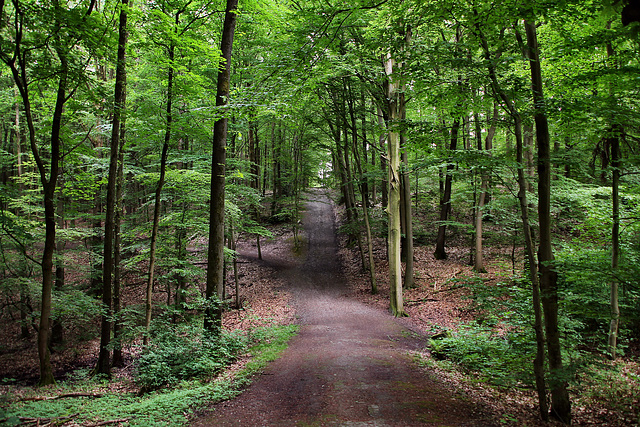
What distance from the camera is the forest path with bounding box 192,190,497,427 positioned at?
4.37 meters

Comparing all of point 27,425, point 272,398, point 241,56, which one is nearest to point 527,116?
point 272,398

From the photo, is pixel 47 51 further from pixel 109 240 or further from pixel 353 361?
pixel 353 361

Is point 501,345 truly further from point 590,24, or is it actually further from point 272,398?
point 590,24

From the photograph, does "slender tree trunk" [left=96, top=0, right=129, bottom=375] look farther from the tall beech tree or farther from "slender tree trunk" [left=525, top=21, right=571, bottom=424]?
"slender tree trunk" [left=525, top=21, right=571, bottom=424]

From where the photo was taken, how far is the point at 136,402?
529cm

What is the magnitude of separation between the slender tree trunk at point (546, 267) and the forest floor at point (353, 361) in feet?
1.46

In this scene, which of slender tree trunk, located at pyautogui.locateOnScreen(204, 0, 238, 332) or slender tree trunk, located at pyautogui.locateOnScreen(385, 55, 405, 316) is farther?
slender tree trunk, located at pyautogui.locateOnScreen(385, 55, 405, 316)

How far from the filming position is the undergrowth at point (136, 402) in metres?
4.22

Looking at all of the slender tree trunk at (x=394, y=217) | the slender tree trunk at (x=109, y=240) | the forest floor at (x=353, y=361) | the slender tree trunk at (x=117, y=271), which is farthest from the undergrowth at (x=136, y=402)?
the slender tree trunk at (x=394, y=217)

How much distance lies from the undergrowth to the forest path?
0.32m

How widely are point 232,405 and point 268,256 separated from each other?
1790 centimetres

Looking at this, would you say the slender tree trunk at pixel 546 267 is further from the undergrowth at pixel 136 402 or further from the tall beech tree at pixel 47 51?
the tall beech tree at pixel 47 51

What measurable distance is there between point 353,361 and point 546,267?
4.11 m

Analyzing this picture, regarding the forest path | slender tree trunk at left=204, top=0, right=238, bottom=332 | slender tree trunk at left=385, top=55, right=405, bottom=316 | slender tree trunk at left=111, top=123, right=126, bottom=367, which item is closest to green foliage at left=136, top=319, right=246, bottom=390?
slender tree trunk at left=204, top=0, right=238, bottom=332
